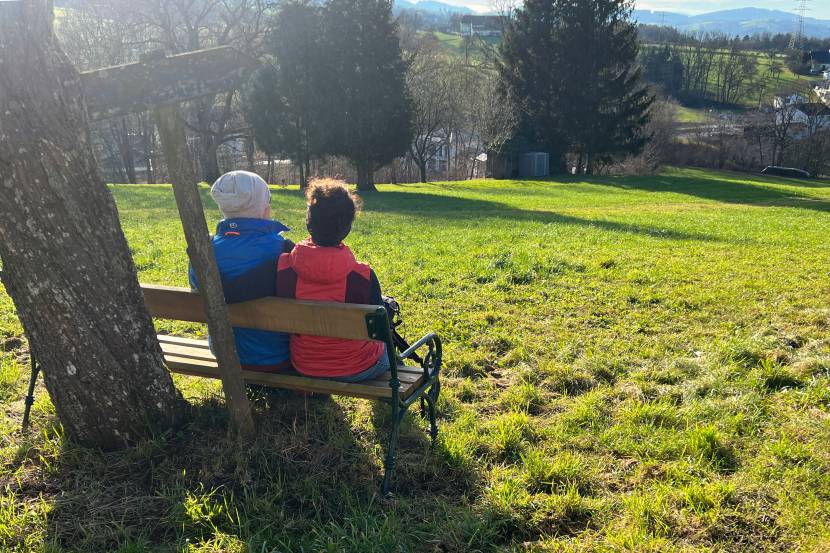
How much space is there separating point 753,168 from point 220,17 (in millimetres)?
48059

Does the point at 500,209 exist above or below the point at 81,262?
below

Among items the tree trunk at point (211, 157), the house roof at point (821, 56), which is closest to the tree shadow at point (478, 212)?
the tree trunk at point (211, 157)

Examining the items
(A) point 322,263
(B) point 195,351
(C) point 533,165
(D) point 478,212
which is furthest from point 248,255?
(C) point 533,165

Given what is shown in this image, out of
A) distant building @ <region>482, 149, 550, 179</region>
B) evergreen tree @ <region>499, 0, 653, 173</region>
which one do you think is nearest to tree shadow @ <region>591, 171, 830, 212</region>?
distant building @ <region>482, 149, 550, 179</region>

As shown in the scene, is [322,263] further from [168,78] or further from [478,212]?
[478,212]

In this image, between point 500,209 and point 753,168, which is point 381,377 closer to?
point 500,209

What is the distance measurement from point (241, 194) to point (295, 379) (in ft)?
3.42

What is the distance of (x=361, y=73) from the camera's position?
22906 mm

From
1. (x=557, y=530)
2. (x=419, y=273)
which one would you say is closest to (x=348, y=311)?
(x=557, y=530)

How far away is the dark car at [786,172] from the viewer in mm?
46531

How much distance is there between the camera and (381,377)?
3.21 meters

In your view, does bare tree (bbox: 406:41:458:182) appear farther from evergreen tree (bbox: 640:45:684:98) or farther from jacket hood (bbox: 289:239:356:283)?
evergreen tree (bbox: 640:45:684:98)

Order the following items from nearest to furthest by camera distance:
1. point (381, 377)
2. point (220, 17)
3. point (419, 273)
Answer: point (381, 377), point (419, 273), point (220, 17)

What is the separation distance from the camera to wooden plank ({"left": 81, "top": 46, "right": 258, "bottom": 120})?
2.45 m
